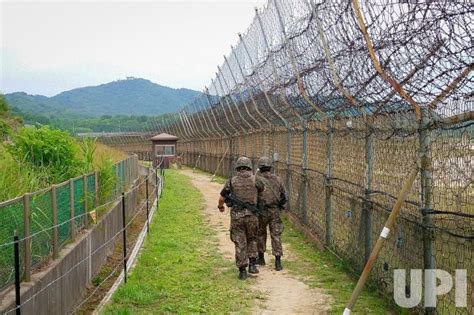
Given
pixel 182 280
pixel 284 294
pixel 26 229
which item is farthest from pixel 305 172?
pixel 26 229

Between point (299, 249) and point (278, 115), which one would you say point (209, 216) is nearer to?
point (278, 115)

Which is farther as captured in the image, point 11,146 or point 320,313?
point 11,146

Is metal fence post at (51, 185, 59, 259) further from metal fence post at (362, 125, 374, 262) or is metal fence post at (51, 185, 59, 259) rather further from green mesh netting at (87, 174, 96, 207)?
metal fence post at (362, 125, 374, 262)

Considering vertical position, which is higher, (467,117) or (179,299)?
(467,117)

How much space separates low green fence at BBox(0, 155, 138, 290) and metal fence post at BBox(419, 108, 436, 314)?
3.14 meters

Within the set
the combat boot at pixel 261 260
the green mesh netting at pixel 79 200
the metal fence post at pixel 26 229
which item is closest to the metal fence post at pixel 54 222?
the metal fence post at pixel 26 229

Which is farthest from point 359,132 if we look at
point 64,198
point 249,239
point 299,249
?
point 64,198

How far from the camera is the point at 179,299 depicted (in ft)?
23.6

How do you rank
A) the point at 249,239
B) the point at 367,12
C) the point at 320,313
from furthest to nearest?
the point at 249,239
the point at 320,313
the point at 367,12

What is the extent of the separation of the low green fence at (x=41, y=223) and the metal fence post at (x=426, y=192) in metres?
3.14

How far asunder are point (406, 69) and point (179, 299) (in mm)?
3536

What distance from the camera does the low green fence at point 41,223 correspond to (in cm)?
562

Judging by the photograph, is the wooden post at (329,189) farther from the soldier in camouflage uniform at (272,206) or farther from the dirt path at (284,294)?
the soldier in camouflage uniform at (272,206)

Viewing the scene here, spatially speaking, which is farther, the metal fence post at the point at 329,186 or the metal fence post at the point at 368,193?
the metal fence post at the point at 329,186
